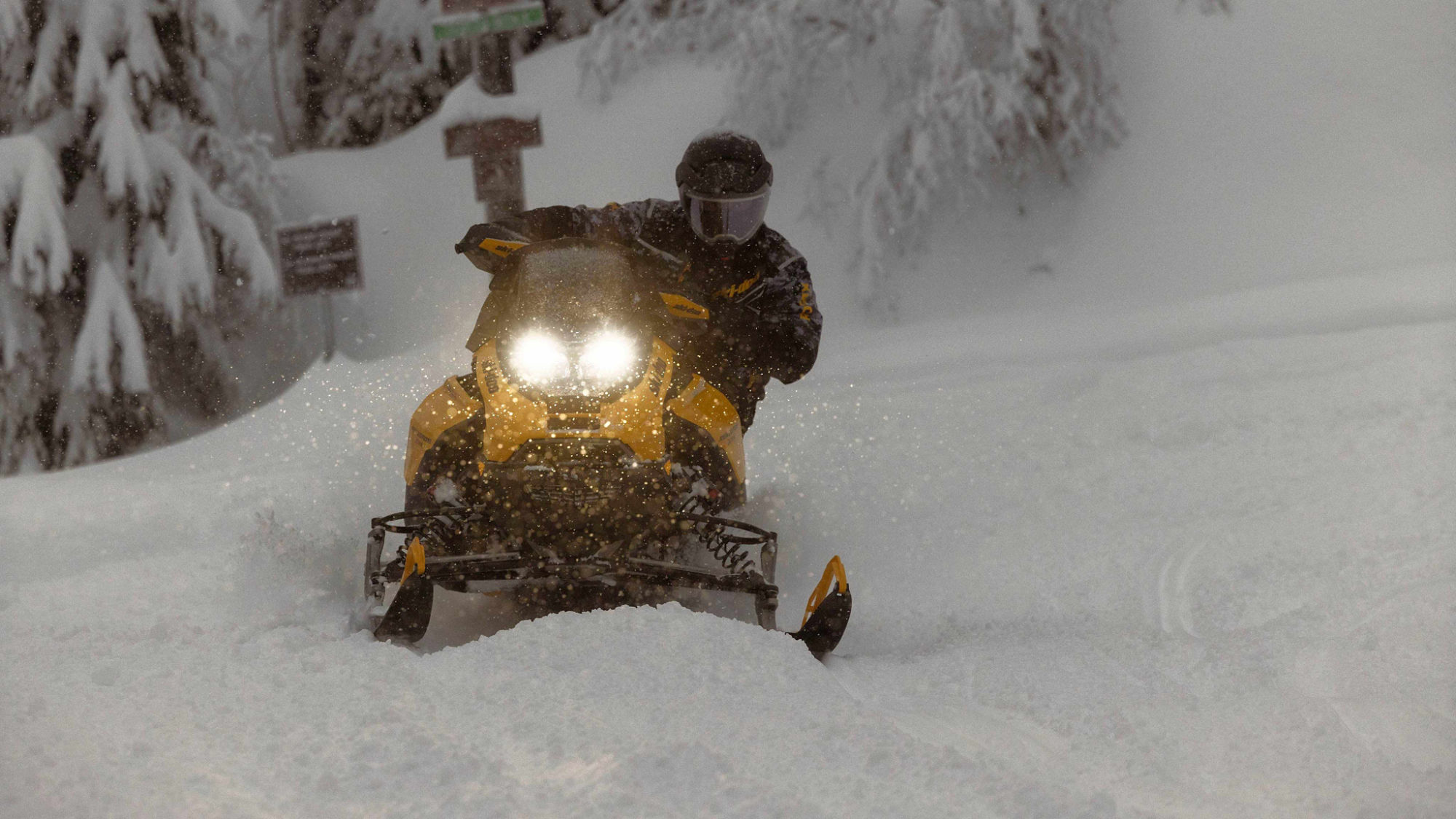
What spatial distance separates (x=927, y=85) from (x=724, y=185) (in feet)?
22.6

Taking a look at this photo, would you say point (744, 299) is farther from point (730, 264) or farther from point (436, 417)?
point (436, 417)

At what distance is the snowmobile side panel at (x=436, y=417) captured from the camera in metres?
3.52

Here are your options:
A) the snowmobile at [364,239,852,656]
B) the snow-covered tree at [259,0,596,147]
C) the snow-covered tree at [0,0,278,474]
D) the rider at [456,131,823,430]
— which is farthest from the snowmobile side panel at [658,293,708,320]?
the snow-covered tree at [259,0,596,147]

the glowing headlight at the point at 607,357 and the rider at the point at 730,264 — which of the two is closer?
the glowing headlight at the point at 607,357

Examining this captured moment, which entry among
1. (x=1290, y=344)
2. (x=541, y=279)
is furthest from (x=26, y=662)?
(x=1290, y=344)

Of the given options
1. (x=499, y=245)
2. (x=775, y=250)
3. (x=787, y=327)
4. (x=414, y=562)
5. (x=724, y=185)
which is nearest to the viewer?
(x=414, y=562)

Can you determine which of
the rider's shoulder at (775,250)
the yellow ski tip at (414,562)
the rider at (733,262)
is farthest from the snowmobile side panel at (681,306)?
the yellow ski tip at (414,562)

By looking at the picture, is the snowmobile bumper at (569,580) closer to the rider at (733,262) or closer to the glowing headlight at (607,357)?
the glowing headlight at (607,357)

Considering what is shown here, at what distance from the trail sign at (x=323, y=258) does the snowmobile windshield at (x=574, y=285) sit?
18.7ft

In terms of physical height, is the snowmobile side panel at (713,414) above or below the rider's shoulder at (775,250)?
below

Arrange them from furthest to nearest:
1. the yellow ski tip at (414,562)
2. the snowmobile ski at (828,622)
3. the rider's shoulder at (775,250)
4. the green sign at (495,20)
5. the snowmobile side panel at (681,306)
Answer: the green sign at (495,20) < the rider's shoulder at (775,250) < the snowmobile side panel at (681,306) < the snowmobile ski at (828,622) < the yellow ski tip at (414,562)

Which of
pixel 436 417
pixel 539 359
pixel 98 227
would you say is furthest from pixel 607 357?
pixel 98 227

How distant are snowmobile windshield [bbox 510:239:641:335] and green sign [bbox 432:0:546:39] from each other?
9.17 feet

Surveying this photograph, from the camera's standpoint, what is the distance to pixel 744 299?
4211 millimetres
